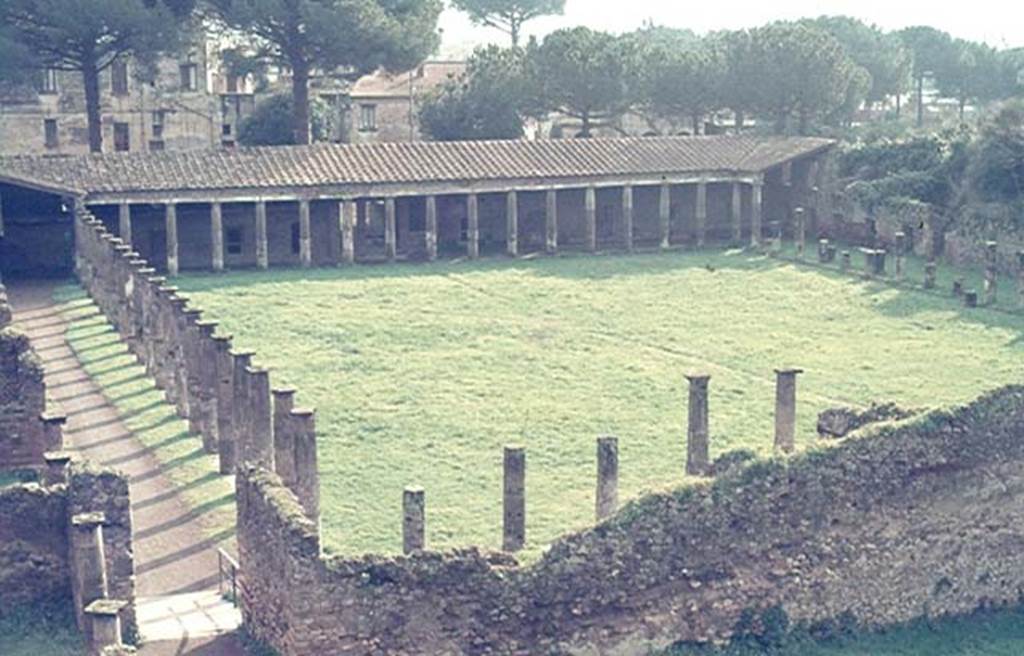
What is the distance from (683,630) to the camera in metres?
15.8

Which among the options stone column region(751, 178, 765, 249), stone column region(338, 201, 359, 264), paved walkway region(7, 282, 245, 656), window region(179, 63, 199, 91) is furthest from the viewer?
window region(179, 63, 199, 91)

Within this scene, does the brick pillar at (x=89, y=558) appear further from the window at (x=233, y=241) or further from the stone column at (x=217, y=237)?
the window at (x=233, y=241)

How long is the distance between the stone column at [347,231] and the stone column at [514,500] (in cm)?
2939

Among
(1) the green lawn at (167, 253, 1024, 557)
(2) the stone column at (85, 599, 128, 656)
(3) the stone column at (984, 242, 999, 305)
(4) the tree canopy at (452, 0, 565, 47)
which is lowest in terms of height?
(1) the green lawn at (167, 253, 1024, 557)

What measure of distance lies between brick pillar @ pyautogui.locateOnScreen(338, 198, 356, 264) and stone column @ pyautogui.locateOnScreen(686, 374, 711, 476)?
2666 cm

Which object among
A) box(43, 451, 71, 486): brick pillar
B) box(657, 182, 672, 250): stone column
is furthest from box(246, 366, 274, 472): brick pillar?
box(657, 182, 672, 250): stone column

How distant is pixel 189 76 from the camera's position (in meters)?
64.6

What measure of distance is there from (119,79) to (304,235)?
63.3 ft

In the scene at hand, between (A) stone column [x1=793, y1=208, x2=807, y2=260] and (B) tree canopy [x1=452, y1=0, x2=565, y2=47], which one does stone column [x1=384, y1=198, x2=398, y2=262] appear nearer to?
(A) stone column [x1=793, y1=208, x2=807, y2=260]

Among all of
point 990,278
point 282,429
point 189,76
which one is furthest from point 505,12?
point 282,429

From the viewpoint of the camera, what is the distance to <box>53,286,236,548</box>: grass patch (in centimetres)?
2292

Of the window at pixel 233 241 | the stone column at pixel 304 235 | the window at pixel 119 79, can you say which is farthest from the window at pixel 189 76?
the stone column at pixel 304 235

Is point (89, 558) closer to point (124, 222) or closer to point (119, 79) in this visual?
point (124, 222)

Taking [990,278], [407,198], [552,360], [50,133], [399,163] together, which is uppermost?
[50,133]
